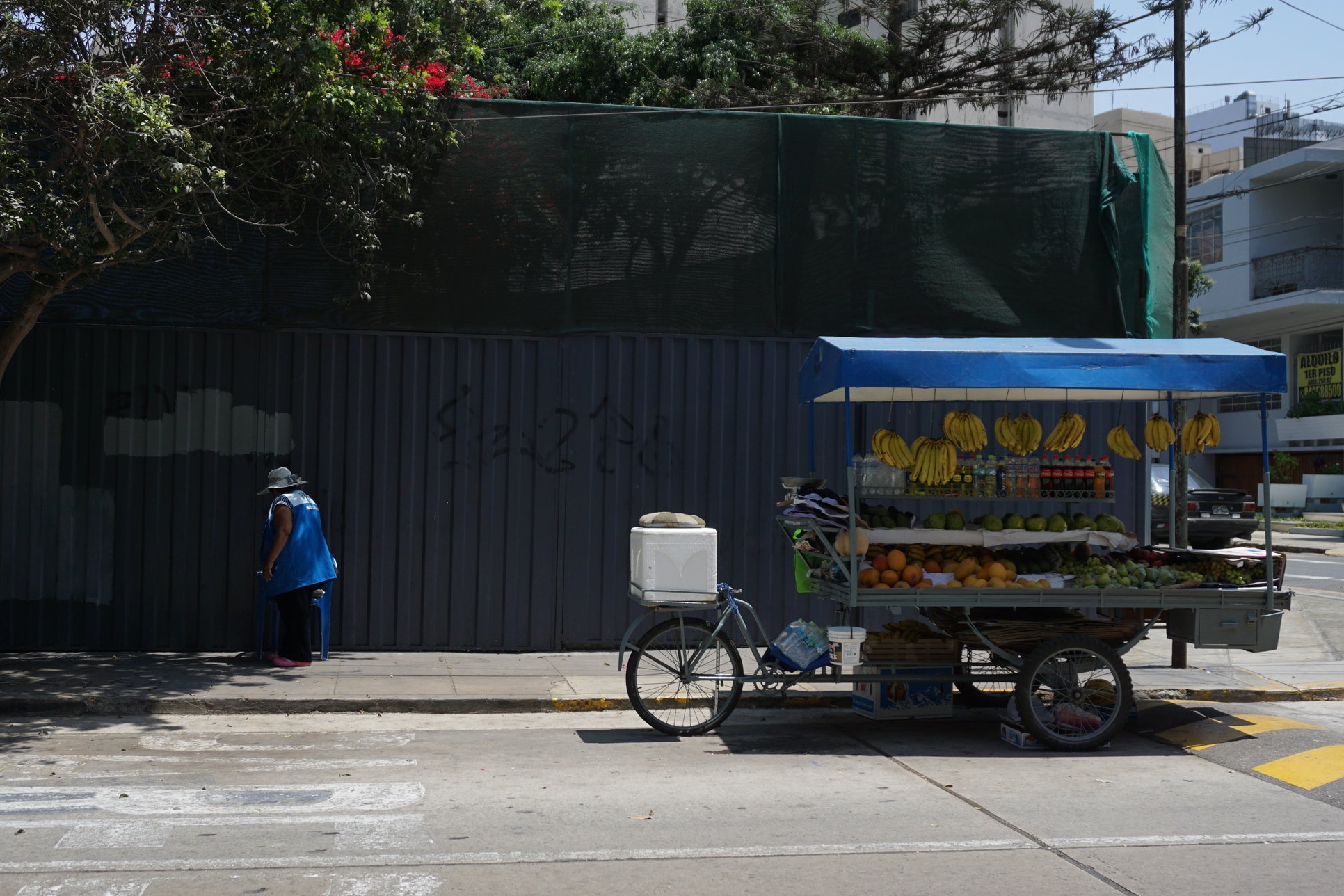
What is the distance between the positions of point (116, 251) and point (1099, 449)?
961cm

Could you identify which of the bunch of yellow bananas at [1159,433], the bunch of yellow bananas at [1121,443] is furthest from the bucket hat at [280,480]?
the bunch of yellow bananas at [1159,433]

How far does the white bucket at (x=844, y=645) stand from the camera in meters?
8.34

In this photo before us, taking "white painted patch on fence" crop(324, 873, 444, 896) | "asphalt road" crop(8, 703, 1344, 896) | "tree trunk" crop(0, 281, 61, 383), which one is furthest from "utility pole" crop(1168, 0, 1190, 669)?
"tree trunk" crop(0, 281, 61, 383)

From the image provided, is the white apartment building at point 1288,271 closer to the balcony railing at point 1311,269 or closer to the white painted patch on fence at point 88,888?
the balcony railing at point 1311,269

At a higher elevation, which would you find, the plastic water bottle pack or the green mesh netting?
the green mesh netting

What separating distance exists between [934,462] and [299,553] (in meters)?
5.46

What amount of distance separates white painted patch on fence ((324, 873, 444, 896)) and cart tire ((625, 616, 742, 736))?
127 inches

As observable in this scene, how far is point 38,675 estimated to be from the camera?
387 inches

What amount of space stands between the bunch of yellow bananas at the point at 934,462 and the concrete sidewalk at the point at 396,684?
200 centimetres

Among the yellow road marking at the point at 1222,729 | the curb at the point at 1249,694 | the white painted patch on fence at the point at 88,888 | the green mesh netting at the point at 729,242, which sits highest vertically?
the green mesh netting at the point at 729,242

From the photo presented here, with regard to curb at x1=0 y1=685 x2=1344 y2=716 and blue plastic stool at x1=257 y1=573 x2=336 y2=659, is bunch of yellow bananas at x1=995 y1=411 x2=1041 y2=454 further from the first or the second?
blue plastic stool at x1=257 y1=573 x2=336 y2=659

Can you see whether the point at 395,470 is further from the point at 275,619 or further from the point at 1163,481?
the point at 1163,481

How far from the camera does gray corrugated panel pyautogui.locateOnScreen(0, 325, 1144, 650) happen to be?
11.2 m

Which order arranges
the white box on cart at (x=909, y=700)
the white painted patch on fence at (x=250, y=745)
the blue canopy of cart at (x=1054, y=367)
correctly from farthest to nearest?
the white box on cart at (x=909, y=700) → the blue canopy of cart at (x=1054, y=367) → the white painted patch on fence at (x=250, y=745)
